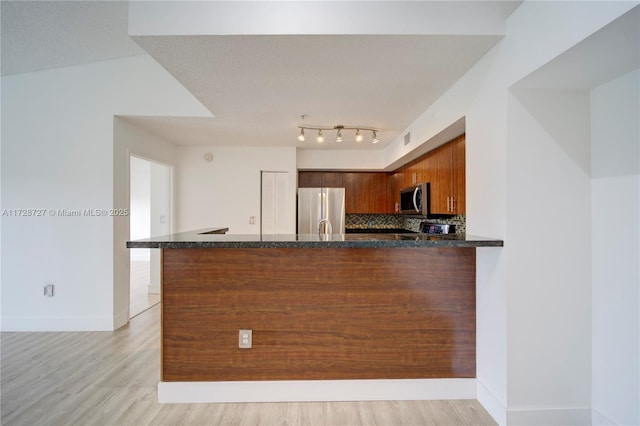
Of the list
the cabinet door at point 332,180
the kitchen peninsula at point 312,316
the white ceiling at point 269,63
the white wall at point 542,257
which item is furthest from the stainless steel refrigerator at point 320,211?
the white wall at point 542,257

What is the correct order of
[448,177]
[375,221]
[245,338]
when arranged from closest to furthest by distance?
[245,338] < [448,177] < [375,221]

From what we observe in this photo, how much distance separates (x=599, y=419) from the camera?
1.81 metres

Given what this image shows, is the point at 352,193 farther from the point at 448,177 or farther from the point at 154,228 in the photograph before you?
the point at 154,228

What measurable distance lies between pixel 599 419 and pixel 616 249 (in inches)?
37.5

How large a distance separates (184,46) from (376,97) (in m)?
1.52

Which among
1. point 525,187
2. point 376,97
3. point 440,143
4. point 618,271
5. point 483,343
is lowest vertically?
point 483,343

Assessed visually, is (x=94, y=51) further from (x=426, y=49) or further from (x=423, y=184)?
(x=423, y=184)

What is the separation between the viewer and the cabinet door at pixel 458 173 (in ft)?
9.34

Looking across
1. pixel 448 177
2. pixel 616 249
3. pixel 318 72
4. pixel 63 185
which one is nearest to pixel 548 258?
pixel 616 249

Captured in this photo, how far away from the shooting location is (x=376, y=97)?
2.76 meters

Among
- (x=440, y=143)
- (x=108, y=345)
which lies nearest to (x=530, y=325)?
(x=440, y=143)

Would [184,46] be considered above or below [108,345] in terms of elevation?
above

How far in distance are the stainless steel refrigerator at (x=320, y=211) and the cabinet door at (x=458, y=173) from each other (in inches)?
97.8

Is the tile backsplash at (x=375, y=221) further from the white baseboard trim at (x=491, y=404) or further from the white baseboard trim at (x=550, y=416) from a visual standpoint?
the white baseboard trim at (x=550, y=416)
